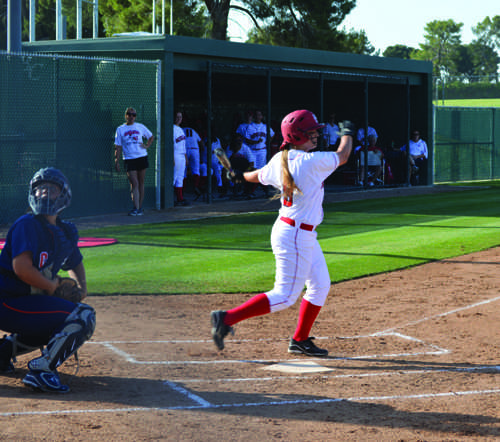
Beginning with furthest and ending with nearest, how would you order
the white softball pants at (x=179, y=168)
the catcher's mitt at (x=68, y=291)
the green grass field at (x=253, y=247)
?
the white softball pants at (x=179, y=168) → the green grass field at (x=253, y=247) → the catcher's mitt at (x=68, y=291)

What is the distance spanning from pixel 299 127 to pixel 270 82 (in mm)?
14883

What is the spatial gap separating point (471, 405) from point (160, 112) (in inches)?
478

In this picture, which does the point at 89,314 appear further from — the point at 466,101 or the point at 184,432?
the point at 466,101

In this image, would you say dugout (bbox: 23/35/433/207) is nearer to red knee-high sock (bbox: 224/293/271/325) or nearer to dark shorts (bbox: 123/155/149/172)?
dark shorts (bbox: 123/155/149/172)

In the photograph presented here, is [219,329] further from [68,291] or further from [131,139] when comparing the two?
[131,139]

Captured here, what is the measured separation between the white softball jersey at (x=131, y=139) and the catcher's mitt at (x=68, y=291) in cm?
939

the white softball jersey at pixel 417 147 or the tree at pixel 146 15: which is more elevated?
the tree at pixel 146 15

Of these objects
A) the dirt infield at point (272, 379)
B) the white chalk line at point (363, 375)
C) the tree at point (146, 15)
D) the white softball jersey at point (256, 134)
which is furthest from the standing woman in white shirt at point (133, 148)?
the tree at point (146, 15)

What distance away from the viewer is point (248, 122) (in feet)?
57.7

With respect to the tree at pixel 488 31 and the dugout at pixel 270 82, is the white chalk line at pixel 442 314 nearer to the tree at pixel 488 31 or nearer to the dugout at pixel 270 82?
the dugout at pixel 270 82

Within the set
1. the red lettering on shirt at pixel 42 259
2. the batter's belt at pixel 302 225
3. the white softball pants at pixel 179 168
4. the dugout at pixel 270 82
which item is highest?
the dugout at pixel 270 82

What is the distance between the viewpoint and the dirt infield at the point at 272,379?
4.16 metres

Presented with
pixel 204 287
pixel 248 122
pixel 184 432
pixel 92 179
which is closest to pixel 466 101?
pixel 248 122

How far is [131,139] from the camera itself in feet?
46.7
